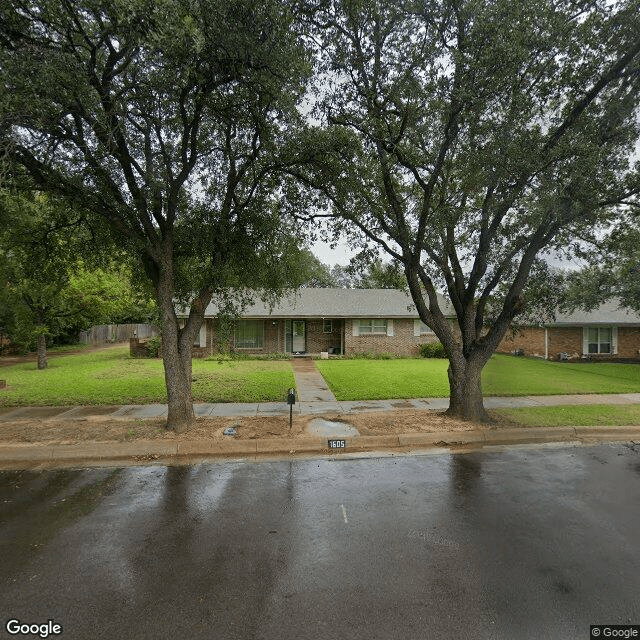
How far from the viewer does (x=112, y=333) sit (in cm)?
3822

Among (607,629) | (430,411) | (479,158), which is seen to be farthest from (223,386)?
(607,629)

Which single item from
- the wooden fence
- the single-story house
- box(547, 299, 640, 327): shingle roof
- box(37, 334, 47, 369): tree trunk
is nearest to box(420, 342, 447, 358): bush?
the single-story house

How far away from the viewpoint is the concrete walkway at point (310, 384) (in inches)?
474

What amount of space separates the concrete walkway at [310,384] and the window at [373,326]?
489 centimetres

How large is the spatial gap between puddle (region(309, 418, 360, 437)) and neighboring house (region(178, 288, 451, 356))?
48.2 feet

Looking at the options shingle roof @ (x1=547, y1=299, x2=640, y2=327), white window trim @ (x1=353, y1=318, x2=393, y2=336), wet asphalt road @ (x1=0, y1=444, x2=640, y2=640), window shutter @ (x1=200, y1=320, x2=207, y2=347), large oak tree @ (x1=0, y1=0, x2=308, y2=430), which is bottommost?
wet asphalt road @ (x1=0, y1=444, x2=640, y2=640)

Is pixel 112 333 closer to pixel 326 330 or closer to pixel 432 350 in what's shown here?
pixel 326 330

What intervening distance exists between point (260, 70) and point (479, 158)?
407 centimetres

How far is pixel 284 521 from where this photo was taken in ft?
15.4

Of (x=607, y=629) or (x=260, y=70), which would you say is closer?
(x=607, y=629)

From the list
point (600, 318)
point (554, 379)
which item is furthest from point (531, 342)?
point (554, 379)

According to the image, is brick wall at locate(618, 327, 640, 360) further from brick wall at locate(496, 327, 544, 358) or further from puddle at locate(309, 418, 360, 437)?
puddle at locate(309, 418, 360, 437)

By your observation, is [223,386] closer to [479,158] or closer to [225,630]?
[479,158]

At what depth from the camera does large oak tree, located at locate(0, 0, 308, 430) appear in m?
5.70
